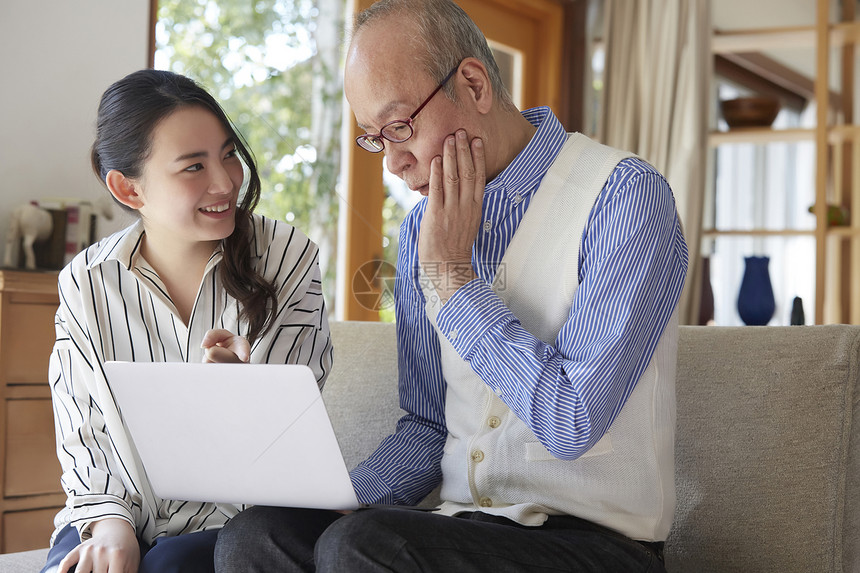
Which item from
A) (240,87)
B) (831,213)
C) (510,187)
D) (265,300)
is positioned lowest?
(265,300)

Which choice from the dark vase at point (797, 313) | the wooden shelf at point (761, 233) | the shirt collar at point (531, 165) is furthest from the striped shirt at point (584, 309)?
the wooden shelf at point (761, 233)

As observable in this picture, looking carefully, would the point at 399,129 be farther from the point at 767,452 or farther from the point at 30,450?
the point at 30,450

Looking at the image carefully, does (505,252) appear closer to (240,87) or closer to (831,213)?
(240,87)

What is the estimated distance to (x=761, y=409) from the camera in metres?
1.37

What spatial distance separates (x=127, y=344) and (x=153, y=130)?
343 millimetres

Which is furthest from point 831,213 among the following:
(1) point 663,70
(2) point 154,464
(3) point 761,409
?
(2) point 154,464

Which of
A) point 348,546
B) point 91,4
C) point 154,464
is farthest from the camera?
point 91,4

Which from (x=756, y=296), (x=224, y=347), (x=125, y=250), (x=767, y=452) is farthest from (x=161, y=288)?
(x=756, y=296)

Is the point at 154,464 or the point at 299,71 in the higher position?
the point at 299,71

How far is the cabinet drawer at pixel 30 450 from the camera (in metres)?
2.43

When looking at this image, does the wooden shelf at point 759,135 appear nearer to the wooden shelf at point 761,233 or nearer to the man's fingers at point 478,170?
the wooden shelf at point 761,233

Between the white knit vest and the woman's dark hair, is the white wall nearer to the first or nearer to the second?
the woman's dark hair

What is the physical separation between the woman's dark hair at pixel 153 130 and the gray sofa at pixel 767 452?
21.9 inches

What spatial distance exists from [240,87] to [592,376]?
2643 mm
